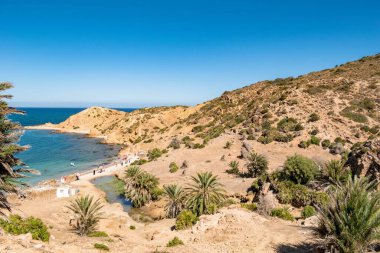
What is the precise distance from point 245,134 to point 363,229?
4371cm

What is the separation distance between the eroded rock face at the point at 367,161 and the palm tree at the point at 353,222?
47.1 ft

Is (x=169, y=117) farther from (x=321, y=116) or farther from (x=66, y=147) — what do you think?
(x=321, y=116)

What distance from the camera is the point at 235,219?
21.5 metres

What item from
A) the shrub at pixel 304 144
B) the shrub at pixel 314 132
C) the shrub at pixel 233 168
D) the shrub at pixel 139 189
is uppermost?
the shrub at pixel 314 132

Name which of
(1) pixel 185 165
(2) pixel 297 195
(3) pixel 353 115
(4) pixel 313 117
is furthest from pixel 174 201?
(3) pixel 353 115

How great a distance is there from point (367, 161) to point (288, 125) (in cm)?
2727

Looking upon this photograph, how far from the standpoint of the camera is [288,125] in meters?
54.9

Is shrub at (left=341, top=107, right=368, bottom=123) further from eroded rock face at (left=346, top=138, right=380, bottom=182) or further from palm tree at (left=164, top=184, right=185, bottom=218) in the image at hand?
palm tree at (left=164, top=184, right=185, bottom=218)

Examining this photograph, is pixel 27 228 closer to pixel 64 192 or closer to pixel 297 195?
pixel 64 192

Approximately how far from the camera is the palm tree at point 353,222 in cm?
1301

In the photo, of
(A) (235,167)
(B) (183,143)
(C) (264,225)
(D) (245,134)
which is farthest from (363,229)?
(B) (183,143)

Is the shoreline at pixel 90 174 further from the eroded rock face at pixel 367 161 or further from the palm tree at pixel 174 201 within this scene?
the eroded rock face at pixel 367 161

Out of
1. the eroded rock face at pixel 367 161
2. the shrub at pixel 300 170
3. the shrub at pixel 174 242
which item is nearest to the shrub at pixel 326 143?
the shrub at pixel 300 170

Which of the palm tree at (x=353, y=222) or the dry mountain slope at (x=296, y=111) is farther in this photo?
the dry mountain slope at (x=296, y=111)
